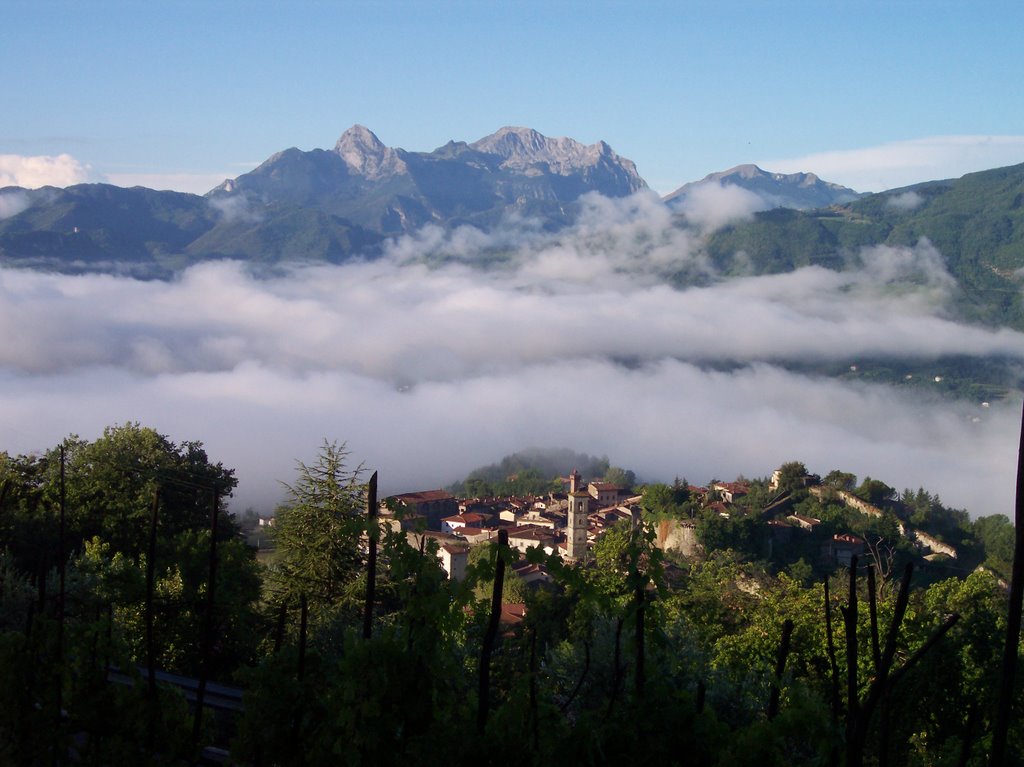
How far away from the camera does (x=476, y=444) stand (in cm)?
12488

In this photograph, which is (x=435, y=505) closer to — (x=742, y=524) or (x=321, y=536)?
(x=742, y=524)

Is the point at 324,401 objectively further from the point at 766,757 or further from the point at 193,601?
the point at 766,757

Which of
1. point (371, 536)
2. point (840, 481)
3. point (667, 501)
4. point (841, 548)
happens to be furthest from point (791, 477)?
point (371, 536)

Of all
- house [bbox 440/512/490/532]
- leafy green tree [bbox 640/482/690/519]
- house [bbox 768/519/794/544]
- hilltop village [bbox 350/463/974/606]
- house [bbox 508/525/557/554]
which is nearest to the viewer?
hilltop village [bbox 350/463/974/606]

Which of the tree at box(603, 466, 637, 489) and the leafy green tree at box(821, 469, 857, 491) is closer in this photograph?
the leafy green tree at box(821, 469, 857, 491)

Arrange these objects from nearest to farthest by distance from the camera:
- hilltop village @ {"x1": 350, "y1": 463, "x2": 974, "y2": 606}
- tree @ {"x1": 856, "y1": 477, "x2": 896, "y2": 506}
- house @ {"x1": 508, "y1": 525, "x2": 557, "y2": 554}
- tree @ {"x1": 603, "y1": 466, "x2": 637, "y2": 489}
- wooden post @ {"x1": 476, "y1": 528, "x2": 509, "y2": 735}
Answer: wooden post @ {"x1": 476, "y1": 528, "x2": 509, "y2": 735}, hilltop village @ {"x1": 350, "y1": 463, "x2": 974, "y2": 606}, house @ {"x1": 508, "y1": 525, "x2": 557, "y2": 554}, tree @ {"x1": 856, "y1": 477, "x2": 896, "y2": 506}, tree @ {"x1": 603, "y1": 466, "x2": 637, "y2": 489}

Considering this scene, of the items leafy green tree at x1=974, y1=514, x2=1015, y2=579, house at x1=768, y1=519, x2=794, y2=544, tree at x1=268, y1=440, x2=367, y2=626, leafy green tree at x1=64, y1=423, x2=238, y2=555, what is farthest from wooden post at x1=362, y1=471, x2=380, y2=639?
house at x1=768, y1=519, x2=794, y2=544

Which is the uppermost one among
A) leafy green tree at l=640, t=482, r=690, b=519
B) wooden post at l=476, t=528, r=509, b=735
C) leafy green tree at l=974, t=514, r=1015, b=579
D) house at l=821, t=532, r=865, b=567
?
wooden post at l=476, t=528, r=509, b=735

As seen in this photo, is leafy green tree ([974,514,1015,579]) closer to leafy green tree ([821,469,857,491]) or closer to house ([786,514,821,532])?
leafy green tree ([821,469,857,491])

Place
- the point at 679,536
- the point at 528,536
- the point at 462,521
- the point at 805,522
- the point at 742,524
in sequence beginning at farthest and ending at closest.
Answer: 1. the point at 462,521
2. the point at 528,536
3. the point at 805,522
4. the point at 679,536
5. the point at 742,524

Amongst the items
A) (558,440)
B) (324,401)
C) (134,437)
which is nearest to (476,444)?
(558,440)

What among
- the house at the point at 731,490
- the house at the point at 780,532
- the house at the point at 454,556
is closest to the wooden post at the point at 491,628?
the house at the point at 454,556

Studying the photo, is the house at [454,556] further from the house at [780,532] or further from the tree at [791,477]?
the tree at [791,477]

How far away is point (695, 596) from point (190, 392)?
149 metres
